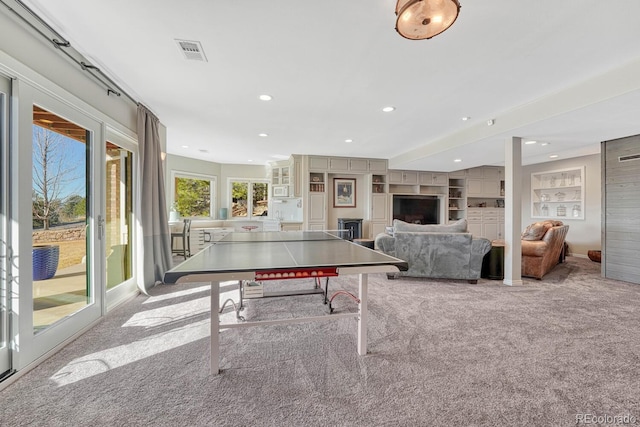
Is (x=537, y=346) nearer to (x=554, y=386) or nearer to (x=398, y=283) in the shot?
(x=554, y=386)

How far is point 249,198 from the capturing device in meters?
7.78

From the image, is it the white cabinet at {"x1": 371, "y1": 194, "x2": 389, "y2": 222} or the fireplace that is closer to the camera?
the white cabinet at {"x1": 371, "y1": 194, "x2": 389, "y2": 222}

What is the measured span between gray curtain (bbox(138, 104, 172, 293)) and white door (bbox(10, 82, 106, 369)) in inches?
29.4

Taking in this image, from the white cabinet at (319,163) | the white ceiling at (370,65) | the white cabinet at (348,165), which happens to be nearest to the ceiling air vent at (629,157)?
the white ceiling at (370,65)

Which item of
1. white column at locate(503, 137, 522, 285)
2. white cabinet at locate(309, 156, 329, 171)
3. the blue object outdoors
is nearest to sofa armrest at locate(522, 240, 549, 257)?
white column at locate(503, 137, 522, 285)

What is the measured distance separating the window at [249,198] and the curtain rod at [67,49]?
4704mm

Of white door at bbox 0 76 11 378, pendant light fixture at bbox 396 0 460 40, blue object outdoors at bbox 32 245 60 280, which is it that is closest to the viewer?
pendant light fixture at bbox 396 0 460 40

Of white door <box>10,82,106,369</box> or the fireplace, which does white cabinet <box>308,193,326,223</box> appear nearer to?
the fireplace

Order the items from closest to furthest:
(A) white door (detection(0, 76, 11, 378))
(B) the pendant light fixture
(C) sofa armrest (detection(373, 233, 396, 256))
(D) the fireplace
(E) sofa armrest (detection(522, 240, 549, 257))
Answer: (B) the pendant light fixture
(A) white door (detection(0, 76, 11, 378))
(C) sofa armrest (detection(373, 233, 396, 256))
(E) sofa armrest (detection(522, 240, 549, 257))
(D) the fireplace

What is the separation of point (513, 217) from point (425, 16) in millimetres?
3628

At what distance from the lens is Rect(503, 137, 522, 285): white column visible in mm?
3873

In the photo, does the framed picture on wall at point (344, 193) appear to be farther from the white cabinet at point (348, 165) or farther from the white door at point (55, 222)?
the white door at point (55, 222)

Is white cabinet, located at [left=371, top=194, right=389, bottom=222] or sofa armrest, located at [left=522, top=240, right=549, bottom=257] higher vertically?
white cabinet, located at [left=371, top=194, right=389, bottom=222]

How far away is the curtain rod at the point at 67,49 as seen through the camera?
5.75 ft
